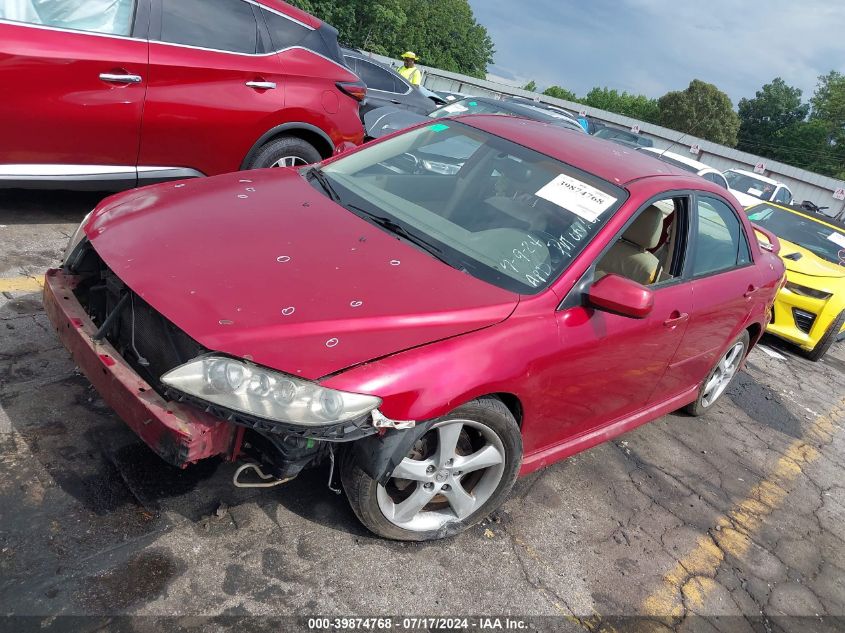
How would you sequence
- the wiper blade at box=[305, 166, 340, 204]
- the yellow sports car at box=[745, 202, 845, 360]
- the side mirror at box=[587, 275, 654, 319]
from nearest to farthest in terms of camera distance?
the side mirror at box=[587, 275, 654, 319] → the wiper blade at box=[305, 166, 340, 204] → the yellow sports car at box=[745, 202, 845, 360]

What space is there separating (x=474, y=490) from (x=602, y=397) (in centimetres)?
83

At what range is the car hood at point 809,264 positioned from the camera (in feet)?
24.6

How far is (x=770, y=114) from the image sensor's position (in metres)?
88.9

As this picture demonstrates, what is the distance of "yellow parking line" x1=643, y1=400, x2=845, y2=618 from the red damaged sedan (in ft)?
2.36

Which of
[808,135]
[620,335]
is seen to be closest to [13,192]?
[620,335]

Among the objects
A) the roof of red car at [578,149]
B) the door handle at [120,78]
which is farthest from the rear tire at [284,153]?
the roof of red car at [578,149]

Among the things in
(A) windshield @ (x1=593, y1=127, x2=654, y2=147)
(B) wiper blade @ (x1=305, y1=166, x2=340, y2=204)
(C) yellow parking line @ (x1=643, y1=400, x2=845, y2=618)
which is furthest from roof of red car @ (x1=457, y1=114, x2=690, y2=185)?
(A) windshield @ (x1=593, y1=127, x2=654, y2=147)

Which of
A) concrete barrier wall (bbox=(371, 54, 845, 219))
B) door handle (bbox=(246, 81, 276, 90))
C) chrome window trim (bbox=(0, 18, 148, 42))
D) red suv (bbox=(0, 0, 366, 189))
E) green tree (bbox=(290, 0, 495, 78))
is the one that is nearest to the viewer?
chrome window trim (bbox=(0, 18, 148, 42))

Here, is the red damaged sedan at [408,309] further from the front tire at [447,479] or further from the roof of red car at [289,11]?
the roof of red car at [289,11]

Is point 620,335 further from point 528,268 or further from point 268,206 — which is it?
point 268,206

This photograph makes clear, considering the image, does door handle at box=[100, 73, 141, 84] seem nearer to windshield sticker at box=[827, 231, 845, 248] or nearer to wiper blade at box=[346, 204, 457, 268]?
wiper blade at box=[346, 204, 457, 268]

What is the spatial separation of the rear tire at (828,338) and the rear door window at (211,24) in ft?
20.2

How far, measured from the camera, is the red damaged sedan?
7.66 feet

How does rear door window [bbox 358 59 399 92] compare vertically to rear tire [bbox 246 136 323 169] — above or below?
above
